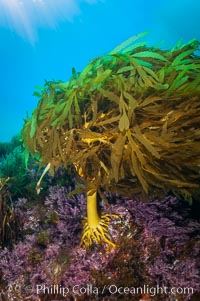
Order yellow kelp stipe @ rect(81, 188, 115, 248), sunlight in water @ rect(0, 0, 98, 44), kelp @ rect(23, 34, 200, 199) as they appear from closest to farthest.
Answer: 1. kelp @ rect(23, 34, 200, 199)
2. yellow kelp stipe @ rect(81, 188, 115, 248)
3. sunlight in water @ rect(0, 0, 98, 44)

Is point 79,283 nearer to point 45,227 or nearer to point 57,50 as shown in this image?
point 45,227

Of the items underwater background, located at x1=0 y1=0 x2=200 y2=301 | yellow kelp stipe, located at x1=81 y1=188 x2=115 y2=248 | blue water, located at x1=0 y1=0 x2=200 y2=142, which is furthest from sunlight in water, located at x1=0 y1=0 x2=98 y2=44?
yellow kelp stipe, located at x1=81 y1=188 x2=115 y2=248

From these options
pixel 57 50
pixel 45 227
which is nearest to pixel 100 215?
pixel 45 227

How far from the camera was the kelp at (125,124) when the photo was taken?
2617 mm

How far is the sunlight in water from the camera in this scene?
102556mm

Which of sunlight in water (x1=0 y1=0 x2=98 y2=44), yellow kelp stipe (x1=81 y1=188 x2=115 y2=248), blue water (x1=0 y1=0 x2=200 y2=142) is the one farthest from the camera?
blue water (x1=0 y1=0 x2=200 y2=142)

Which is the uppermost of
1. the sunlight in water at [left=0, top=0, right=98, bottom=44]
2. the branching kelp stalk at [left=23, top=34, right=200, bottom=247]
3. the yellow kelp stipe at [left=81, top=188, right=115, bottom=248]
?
the sunlight in water at [left=0, top=0, right=98, bottom=44]

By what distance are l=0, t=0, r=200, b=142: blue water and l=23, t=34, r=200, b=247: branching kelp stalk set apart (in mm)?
100562

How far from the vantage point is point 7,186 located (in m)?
4.16

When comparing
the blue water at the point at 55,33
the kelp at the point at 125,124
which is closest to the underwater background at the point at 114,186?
the kelp at the point at 125,124

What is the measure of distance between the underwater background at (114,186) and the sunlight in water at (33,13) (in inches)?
4256

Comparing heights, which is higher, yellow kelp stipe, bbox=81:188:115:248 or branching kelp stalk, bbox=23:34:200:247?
branching kelp stalk, bbox=23:34:200:247

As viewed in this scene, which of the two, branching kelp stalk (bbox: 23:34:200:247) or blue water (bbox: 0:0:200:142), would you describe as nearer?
branching kelp stalk (bbox: 23:34:200:247)

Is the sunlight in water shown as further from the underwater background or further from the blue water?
A: the underwater background
